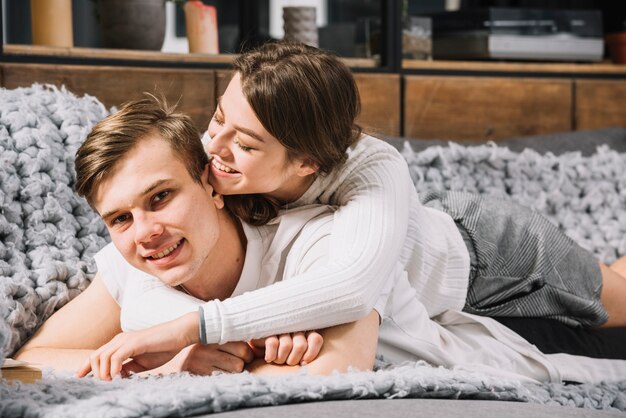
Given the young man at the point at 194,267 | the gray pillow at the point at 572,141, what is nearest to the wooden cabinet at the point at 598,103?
the gray pillow at the point at 572,141

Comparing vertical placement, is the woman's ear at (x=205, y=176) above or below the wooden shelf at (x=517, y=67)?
below

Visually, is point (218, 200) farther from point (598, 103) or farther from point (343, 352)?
point (598, 103)

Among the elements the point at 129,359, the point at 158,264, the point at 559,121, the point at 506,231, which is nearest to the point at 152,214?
the point at 158,264

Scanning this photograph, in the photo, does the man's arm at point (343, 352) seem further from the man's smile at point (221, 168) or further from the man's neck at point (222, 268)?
the man's smile at point (221, 168)

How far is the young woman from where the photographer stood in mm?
1266

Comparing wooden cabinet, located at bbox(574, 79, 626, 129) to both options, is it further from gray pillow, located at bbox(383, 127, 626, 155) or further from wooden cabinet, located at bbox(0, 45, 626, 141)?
gray pillow, located at bbox(383, 127, 626, 155)

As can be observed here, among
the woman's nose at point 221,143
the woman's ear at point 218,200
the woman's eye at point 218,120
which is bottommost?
the woman's ear at point 218,200

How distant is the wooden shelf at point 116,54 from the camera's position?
1.94 metres

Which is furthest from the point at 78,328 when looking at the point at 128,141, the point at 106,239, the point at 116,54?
the point at 116,54

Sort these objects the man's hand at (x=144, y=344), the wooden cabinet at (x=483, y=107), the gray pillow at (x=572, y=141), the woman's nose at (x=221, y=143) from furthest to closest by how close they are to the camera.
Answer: the wooden cabinet at (x=483, y=107)
the gray pillow at (x=572, y=141)
the woman's nose at (x=221, y=143)
the man's hand at (x=144, y=344)

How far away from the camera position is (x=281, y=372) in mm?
1273

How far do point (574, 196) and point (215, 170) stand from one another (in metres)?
1.12

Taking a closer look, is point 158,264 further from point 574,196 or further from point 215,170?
point 574,196

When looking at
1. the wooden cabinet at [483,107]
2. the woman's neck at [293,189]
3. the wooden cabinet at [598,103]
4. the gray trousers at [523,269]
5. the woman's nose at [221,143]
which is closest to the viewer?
the woman's nose at [221,143]
